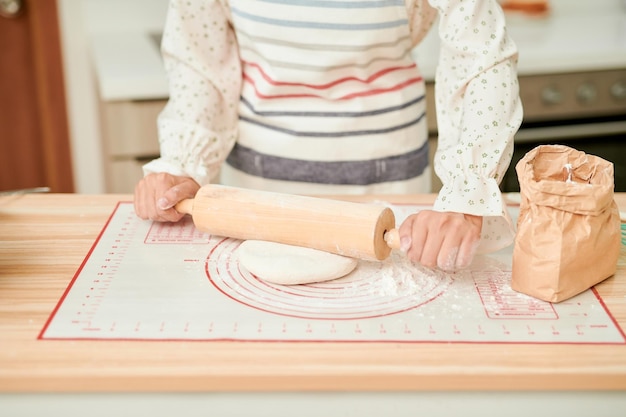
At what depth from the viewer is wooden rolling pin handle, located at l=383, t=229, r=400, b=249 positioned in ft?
2.89

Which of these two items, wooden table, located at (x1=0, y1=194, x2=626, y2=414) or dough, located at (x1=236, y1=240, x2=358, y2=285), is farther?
dough, located at (x1=236, y1=240, x2=358, y2=285)

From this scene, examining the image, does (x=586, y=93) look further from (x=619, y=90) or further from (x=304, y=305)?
(x=304, y=305)

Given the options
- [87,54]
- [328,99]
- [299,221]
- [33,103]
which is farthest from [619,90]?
[33,103]

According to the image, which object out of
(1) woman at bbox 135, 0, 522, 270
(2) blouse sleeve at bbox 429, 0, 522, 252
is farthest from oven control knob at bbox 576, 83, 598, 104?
(2) blouse sleeve at bbox 429, 0, 522, 252

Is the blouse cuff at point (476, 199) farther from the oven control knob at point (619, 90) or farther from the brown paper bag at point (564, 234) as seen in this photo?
the oven control knob at point (619, 90)

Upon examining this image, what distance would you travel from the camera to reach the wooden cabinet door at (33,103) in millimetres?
2145

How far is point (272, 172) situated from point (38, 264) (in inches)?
17.3

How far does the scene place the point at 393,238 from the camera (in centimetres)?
88

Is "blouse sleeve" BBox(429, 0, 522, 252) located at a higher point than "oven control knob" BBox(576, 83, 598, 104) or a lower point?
higher

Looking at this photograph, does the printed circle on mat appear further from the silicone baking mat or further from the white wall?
the white wall

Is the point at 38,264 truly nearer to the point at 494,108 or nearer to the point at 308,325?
the point at 308,325

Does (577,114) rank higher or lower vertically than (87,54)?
lower

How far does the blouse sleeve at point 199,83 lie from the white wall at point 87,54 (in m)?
0.97

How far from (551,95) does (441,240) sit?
1.09 meters
